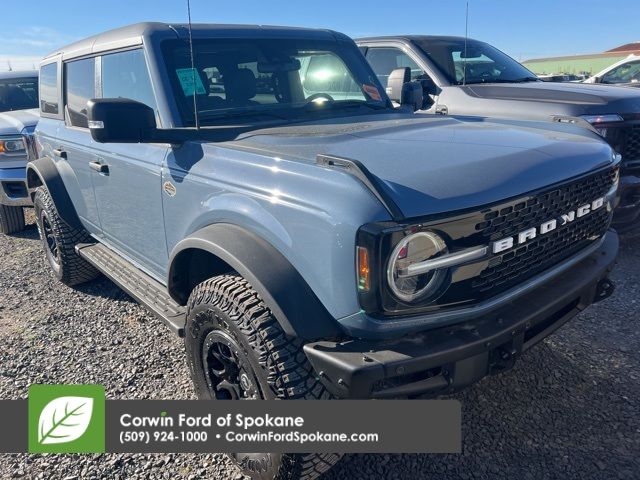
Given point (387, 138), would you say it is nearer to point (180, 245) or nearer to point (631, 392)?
point (180, 245)

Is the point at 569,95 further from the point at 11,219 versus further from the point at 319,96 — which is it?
the point at 11,219

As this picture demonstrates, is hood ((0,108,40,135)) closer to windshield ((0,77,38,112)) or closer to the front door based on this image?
windshield ((0,77,38,112))

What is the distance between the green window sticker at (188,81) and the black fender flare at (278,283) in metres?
1.04

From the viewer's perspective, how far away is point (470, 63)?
5699mm

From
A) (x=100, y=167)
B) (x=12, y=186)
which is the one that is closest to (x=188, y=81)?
(x=100, y=167)

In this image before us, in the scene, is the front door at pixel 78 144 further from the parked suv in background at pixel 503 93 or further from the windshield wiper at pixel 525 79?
the windshield wiper at pixel 525 79

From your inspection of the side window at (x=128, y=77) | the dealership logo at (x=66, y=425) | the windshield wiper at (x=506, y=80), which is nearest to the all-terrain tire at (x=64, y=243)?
the side window at (x=128, y=77)

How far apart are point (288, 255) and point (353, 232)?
1.14ft

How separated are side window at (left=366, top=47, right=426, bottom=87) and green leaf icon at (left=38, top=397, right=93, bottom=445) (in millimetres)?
4359

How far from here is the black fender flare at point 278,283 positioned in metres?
1.85

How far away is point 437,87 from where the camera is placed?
537cm

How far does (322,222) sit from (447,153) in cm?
67

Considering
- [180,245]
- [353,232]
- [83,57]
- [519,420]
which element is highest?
[83,57]

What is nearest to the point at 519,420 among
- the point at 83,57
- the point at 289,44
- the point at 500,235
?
the point at 500,235
